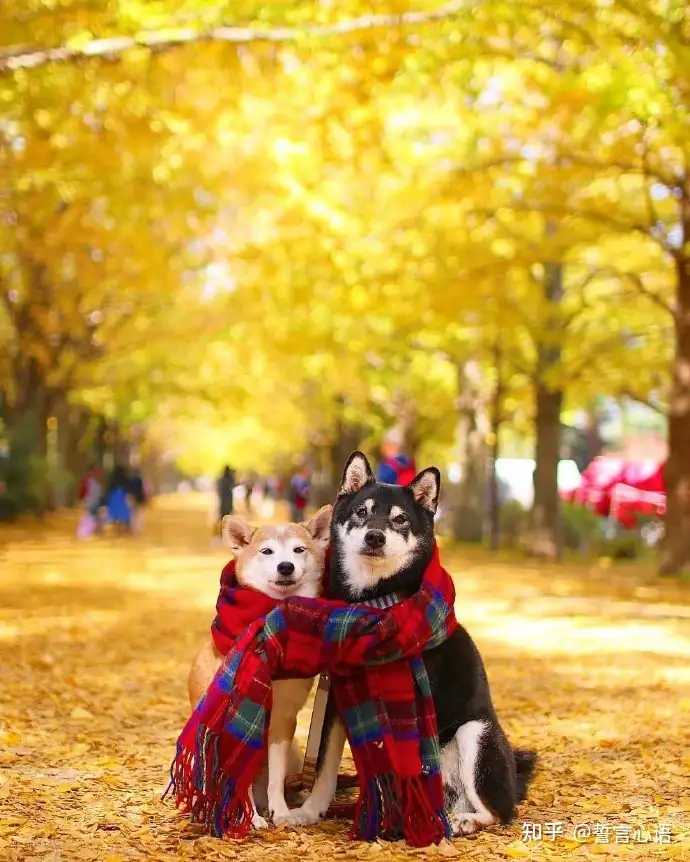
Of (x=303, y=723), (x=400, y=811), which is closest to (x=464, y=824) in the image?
(x=400, y=811)

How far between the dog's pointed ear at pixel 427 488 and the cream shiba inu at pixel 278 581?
47 centimetres

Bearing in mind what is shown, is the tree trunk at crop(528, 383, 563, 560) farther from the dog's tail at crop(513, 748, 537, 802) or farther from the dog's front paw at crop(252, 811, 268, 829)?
the dog's front paw at crop(252, 811, 268, 829)

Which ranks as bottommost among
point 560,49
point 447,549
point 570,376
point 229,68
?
point 447,549

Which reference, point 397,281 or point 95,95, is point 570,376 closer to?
point 397,281

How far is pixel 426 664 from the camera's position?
4.68 metres

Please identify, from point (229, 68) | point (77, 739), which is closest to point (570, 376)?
point (229, 68)

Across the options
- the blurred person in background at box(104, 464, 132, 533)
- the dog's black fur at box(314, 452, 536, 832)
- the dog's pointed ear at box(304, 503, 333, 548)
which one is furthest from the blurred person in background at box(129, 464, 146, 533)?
the dog's black fur at box(314, 452, 536, 832)

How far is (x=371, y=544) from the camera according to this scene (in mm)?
4457

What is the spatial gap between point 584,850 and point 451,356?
67.7 feet

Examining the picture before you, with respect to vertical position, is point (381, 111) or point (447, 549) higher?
point (381, 111)

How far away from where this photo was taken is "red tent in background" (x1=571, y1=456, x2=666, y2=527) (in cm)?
2855

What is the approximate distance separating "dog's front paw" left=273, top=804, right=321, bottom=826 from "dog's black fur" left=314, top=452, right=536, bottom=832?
33cm

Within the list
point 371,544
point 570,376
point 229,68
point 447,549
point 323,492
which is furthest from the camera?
point 323,492

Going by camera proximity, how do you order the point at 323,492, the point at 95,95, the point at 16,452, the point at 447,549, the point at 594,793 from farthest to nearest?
1. the point at 323,492
2. the point at 16,452
3. the point at 447,549
4. the point at 95,95
5. the point at 594,793
